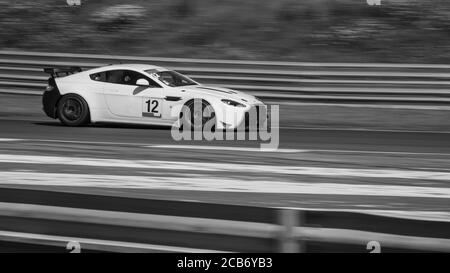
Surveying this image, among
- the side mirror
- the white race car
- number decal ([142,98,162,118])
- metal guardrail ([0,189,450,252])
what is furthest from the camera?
the side mirror

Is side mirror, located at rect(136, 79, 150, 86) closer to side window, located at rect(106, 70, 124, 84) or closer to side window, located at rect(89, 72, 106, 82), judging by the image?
side window, located at rect(106, 70, 124, 84)

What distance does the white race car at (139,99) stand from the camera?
1394cm

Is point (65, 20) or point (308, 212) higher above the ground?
point (65, 20)

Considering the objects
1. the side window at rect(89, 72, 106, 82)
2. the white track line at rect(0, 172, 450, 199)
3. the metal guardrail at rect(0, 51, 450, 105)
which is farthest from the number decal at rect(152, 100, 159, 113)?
the white track line at rect(0, 172, 450, 199)

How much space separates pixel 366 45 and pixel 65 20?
8.19 meters

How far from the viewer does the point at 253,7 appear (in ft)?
74.0

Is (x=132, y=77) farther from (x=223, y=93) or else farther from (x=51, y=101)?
(x=223, y=93)

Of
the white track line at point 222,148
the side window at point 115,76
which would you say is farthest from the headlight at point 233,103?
the side window at point 115,76

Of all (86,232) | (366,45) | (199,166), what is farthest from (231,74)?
(86,232)

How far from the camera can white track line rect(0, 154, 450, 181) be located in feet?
34.1

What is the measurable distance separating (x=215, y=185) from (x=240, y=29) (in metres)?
12.4

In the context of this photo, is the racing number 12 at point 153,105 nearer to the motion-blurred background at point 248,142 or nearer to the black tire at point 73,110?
the motion-blurred background at point 248,142

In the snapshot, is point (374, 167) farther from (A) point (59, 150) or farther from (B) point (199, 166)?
(A) point (59, 150)

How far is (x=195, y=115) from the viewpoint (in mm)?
13961
